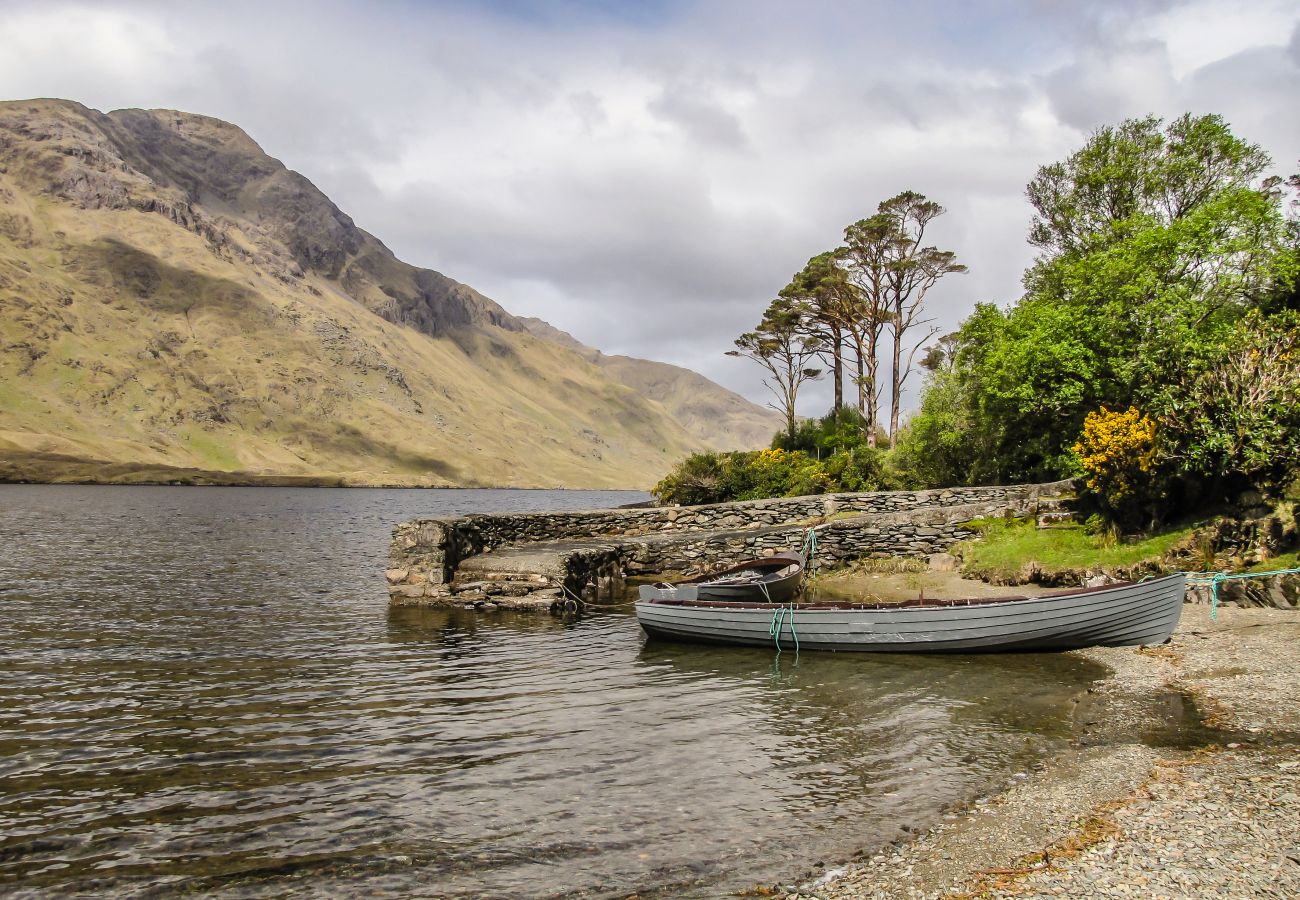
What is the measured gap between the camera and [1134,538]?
20938 mm

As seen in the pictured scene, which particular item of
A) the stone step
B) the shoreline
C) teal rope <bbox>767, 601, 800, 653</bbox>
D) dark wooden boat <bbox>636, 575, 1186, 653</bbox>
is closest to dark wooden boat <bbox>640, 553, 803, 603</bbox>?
dark wooden boat <bbox>636, 575, 1186, 653</bbox>

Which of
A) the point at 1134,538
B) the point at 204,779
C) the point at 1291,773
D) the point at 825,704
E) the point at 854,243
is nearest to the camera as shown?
the point at 1291,773

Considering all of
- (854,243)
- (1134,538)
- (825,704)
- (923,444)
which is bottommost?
(825,704)

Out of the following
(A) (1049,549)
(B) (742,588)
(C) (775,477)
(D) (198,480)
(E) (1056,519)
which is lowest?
(B) (742,588)

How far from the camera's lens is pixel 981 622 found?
51.1ft

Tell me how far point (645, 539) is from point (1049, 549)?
1447cm

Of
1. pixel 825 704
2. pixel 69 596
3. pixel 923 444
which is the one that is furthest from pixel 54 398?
pixel 825 704

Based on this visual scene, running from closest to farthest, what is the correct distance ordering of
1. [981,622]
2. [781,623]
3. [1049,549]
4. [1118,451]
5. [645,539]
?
1. [981,622]
2. [781,623]
3. [1118,451]
4. [1049,549]
5. [645,539]

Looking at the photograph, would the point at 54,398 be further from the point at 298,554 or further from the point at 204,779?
the point at 204,779

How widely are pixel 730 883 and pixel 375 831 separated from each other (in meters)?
4.00

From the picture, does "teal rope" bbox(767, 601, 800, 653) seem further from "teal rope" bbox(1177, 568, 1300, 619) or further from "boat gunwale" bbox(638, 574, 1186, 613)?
"teal rope" bbox(1177, 568, 1300, 619)

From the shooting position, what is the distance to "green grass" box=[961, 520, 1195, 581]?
2007cm

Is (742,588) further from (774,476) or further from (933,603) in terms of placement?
(774,476)

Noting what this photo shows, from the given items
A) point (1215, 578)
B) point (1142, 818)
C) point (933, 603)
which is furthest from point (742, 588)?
point (1142, 818)
